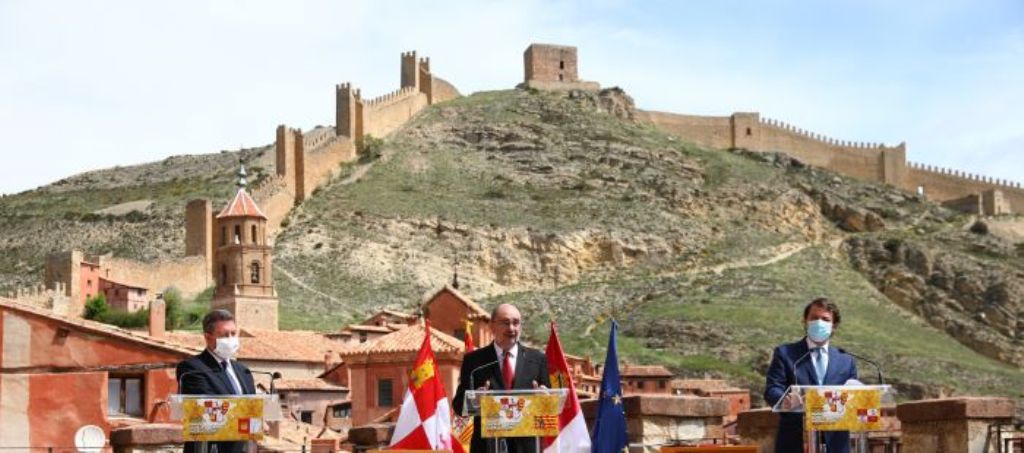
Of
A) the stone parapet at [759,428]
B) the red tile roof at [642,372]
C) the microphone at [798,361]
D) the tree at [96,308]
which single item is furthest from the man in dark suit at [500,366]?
the tree at [96,308]

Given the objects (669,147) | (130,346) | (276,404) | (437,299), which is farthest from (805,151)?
(276,404)

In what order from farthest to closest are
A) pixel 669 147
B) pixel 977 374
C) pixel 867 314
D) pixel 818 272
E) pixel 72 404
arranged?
pixel 669 147 → pixel 818 272 → pixel 867 314 → pixel 977 374 → pixel 72 404

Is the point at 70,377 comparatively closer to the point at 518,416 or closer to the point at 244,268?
the point at 518,416

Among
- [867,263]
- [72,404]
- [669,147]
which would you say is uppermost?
[669,147]

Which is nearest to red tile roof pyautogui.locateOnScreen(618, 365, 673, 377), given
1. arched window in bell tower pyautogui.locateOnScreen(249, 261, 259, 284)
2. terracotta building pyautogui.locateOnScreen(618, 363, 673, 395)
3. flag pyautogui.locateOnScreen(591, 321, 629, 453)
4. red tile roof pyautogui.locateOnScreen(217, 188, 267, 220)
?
terracotta building pyautogui.locateOnScreen(618, 363, 673, 395)

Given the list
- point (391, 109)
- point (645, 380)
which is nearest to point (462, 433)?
point (645, 380)

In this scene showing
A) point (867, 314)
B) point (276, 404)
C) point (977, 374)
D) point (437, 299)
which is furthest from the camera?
point (867, 314)

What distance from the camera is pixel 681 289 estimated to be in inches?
3716

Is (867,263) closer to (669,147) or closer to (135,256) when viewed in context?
(669,147)

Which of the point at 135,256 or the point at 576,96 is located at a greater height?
the point at 576,96

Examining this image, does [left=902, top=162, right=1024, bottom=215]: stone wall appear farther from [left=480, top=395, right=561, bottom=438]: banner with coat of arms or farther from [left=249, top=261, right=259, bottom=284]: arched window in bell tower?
[left=480, top=395, right=561, bottom=438]: banner with coat of arms

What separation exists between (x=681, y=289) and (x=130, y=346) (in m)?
72.2

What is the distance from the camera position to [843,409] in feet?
38.7

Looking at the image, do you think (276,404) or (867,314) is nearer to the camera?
(276,404)
